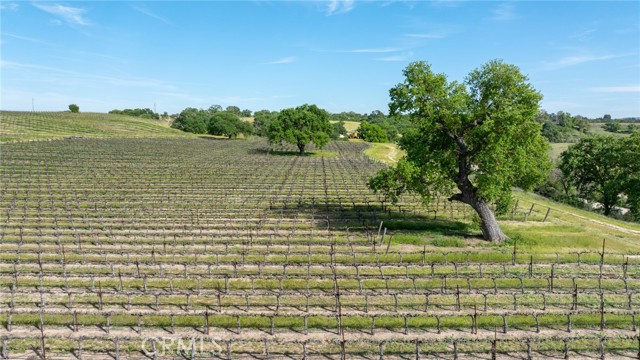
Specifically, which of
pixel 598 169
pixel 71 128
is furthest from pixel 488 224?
pixel 71 128

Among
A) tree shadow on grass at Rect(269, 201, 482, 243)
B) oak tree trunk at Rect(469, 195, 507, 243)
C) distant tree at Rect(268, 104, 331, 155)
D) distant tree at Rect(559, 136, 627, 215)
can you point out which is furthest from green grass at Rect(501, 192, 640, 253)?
distant tree at Rect(268, 104, 331, 155)

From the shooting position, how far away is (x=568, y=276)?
2366cm

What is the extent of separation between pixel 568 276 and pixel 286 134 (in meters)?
73.9

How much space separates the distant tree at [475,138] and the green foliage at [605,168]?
30.8 meters

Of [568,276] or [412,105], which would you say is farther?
[412,105]

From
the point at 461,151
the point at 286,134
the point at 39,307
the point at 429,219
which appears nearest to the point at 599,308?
the point at 461,151

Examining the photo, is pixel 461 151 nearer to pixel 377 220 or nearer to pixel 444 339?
pixel 377 220

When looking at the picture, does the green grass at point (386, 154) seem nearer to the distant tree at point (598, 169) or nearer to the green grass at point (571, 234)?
the distant tree at point (598, 169)

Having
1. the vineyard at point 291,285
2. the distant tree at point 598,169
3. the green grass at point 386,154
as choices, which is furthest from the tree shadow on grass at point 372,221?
the green grass at point 386,154

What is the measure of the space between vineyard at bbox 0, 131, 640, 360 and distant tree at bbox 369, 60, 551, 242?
4108 mm

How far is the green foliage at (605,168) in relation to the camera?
5238 cm

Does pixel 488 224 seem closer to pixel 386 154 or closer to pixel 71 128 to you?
pixel 386 154

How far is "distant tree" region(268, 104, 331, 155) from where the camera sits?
9262cm

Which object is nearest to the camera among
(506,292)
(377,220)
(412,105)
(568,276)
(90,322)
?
(90,322)
